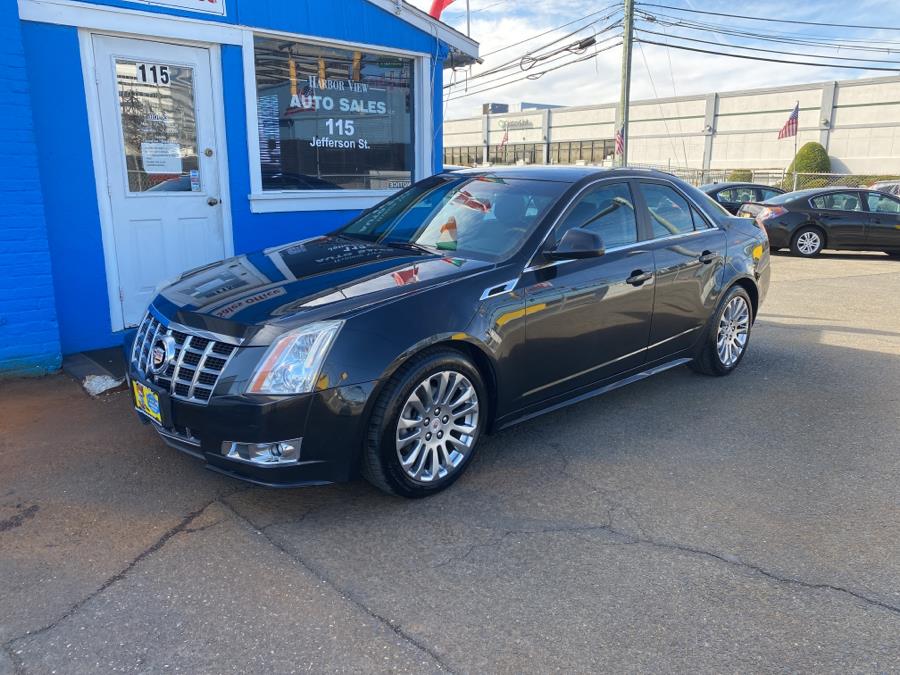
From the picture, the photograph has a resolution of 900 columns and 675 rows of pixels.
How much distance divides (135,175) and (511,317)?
13.3 feet

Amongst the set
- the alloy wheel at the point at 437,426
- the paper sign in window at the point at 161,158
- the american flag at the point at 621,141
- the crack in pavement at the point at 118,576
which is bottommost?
the crack in pavement at the point at 118,576

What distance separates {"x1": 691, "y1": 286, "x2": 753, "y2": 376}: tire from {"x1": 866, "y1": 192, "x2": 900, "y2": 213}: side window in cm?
1020

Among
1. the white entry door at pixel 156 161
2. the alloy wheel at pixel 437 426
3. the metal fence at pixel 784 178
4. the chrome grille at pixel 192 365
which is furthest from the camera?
the metal fence at pixel 784 178

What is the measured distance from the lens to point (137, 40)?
5.95 m

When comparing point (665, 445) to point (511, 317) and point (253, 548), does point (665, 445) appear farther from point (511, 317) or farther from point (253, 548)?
point (253, 548)

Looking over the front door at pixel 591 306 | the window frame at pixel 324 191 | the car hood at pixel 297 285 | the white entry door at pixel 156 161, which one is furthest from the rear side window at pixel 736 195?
the car hood at pixel 297 285

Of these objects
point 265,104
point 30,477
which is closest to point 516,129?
point 265,104

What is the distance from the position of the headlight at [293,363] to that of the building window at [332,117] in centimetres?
432

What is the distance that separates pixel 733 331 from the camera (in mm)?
5797

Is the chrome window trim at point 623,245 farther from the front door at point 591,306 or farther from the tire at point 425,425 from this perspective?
the tire at point 425,425

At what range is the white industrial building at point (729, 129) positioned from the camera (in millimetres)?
41250

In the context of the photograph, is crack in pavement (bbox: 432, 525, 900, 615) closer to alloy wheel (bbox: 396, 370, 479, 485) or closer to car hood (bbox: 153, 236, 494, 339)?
alloy wheel (bbox: 396, 370, 479, 485)

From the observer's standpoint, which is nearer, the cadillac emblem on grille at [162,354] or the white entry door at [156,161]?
the cadillac emblem on grille at [162,354]

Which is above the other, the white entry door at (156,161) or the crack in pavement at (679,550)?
the white entry door at (156,161)
